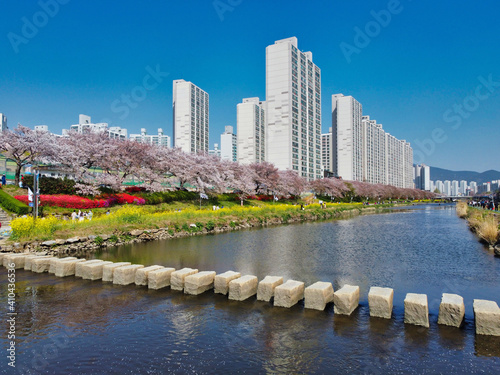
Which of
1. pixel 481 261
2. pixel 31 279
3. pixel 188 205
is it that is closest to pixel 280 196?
pixel 188 205

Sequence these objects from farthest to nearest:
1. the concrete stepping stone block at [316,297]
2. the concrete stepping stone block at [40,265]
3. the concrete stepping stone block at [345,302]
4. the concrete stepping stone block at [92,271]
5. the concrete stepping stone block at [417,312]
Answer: the concrete stepping stone block at [40,265], the concrete stepping stone block at [92,271], the concrete stepping stone block at [316,297], the concrete stepping stone block at [345,302], the concrete stepping stone block at [417,312]

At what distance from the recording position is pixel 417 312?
8.62m

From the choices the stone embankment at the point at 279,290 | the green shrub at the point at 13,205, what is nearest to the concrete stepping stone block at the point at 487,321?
the stone embankment at the point at 279,290

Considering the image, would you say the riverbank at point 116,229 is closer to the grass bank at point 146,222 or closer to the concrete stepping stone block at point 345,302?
the grass bank at point 146,222

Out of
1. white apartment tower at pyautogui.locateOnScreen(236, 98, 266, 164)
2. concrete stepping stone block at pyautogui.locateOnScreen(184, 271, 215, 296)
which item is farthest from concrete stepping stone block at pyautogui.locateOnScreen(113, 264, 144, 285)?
white apartment tower at pyautogui.locateOnScreen(236, 98, 266, 164)

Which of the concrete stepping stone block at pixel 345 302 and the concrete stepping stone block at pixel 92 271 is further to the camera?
the concrete stepping stone block at pixel 92 271

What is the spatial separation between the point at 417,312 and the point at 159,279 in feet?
28.1

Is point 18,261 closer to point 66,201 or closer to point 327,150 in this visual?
point 66,201

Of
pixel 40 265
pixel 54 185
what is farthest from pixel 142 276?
pixel 54 185

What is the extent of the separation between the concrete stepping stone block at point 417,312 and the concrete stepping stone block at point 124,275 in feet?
32.1

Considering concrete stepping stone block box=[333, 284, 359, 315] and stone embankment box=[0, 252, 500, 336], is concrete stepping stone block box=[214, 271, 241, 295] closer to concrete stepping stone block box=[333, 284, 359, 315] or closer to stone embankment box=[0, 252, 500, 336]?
stone embankment box=[0, 252, 500, 336]

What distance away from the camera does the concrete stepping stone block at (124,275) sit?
1267cm

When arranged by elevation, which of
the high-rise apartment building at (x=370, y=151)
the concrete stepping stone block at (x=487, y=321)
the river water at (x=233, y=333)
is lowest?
the river water at (x=233, y=333)

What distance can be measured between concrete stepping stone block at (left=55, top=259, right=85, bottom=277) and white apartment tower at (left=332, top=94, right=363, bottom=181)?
16645cm
